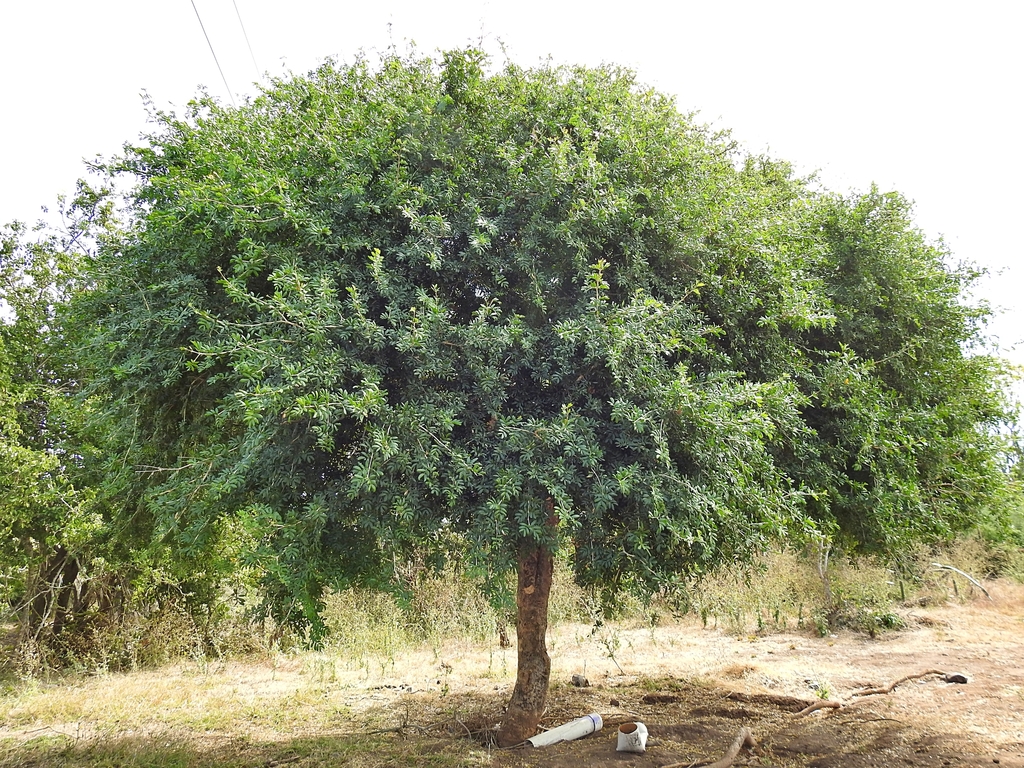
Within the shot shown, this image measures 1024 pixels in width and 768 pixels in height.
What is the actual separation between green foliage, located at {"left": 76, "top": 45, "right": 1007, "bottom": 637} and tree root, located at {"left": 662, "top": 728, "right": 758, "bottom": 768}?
159cm

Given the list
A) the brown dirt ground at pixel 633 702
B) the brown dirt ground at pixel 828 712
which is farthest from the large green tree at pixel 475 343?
the brown dirt ground at pixel 828 712

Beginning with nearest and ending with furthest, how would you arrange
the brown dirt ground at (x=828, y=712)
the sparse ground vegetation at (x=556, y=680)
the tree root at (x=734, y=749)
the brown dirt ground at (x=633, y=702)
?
the tree root at (x=734, y=749) < the brown dirt ground at (x=828, y=712) < the brown dirt ground at (x=633, y=702) < the sparse ground vegetation at (x=556, y=680)

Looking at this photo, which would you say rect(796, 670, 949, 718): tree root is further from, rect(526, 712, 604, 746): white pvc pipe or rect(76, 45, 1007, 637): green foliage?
rect(526, 712, 604, 746): white pvc pipe

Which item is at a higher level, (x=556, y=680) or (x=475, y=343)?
(x=475, y=343)

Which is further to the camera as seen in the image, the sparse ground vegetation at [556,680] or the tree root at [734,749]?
the sparse ground vegetation at [556,680]

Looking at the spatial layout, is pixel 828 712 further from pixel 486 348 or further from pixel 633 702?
pixel 486 348

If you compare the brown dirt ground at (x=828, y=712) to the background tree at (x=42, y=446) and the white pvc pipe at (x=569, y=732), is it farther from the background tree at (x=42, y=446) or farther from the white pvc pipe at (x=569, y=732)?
the background tree at (x=42, y=446)

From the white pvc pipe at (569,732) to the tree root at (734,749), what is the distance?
3.71 ft

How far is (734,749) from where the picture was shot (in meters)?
5.64

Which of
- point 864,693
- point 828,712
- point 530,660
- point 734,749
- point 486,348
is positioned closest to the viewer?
point 486,348

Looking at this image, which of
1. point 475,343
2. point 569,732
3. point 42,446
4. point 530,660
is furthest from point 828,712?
point 42,446

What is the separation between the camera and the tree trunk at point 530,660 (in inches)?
249

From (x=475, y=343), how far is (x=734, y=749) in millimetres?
4381

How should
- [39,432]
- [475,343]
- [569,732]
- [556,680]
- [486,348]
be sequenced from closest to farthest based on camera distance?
1. [475,343]
2. [486,348]
3. [569,732]
4. [556,680]
5. [39,432]
